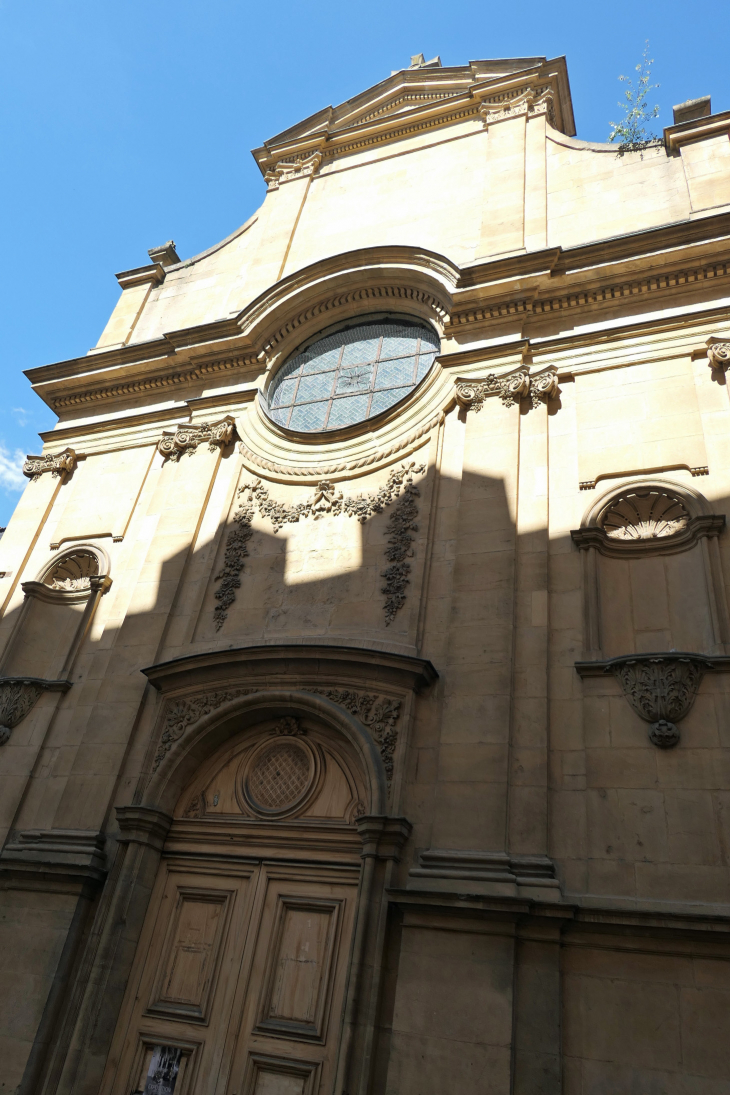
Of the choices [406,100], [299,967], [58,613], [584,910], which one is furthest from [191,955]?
[406,100]

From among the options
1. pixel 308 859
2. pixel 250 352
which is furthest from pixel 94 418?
pixel 308 859

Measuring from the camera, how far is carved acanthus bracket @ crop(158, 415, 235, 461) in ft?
35.6

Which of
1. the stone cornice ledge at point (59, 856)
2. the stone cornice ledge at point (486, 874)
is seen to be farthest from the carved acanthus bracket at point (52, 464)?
the stone cornice ledge at point (486, 874)

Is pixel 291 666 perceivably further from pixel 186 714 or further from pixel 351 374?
pixel 351 374

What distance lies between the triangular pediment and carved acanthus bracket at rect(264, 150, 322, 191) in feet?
0.10

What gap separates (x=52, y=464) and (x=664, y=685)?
9.84 meters

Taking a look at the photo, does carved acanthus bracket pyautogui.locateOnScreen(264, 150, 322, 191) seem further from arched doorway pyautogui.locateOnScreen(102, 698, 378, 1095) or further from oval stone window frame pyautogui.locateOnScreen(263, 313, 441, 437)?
arched doorway pyautogui.locateOnScreen(102, 698, 378, 1095)

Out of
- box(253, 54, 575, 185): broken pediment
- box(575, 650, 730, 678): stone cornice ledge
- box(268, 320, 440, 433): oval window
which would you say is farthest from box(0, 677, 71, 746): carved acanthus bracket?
box(253, 54, 575, 185): broken pediment

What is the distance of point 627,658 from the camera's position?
6.75 metres

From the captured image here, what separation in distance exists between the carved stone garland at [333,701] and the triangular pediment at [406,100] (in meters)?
10.7

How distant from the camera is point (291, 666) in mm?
7977

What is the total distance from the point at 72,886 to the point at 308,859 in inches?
98.1

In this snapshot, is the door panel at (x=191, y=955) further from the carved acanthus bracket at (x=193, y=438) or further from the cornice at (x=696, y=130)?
the cornice at (x=696, y=130)

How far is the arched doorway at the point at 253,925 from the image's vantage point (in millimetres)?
6516
